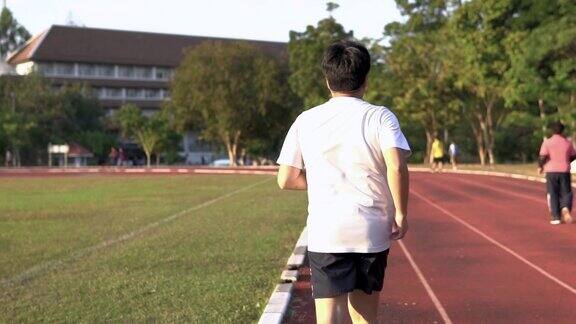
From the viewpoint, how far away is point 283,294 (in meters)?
7.14

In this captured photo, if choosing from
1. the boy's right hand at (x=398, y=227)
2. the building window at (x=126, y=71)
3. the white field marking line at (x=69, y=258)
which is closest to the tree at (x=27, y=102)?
the building window at (x=126, y=71)

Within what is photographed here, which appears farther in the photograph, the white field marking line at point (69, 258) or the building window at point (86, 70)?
the building window at point (86, 70)

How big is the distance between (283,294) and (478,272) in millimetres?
2707

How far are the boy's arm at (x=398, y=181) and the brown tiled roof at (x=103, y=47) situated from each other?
8912cm

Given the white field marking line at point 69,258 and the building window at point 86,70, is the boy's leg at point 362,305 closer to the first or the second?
the white field marking line at point 69,258

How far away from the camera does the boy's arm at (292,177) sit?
3.90 m

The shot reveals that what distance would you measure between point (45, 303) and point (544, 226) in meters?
8.86

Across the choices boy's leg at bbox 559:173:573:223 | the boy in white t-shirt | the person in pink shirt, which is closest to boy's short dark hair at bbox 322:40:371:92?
the boy in white t-shirt

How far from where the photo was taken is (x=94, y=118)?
273ft

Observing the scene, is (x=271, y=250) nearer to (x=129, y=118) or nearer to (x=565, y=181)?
(x=565, y=181)

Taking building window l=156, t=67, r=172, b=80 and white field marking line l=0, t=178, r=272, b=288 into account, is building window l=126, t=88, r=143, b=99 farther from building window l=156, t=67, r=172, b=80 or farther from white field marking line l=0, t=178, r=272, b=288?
white field marking line l=0, t=178, r=272, b=288

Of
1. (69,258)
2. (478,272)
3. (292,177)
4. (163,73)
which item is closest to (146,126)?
(163,73)

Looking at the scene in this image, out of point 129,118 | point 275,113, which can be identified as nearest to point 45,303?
point 275,113

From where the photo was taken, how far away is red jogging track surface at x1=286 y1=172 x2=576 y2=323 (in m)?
6.78
